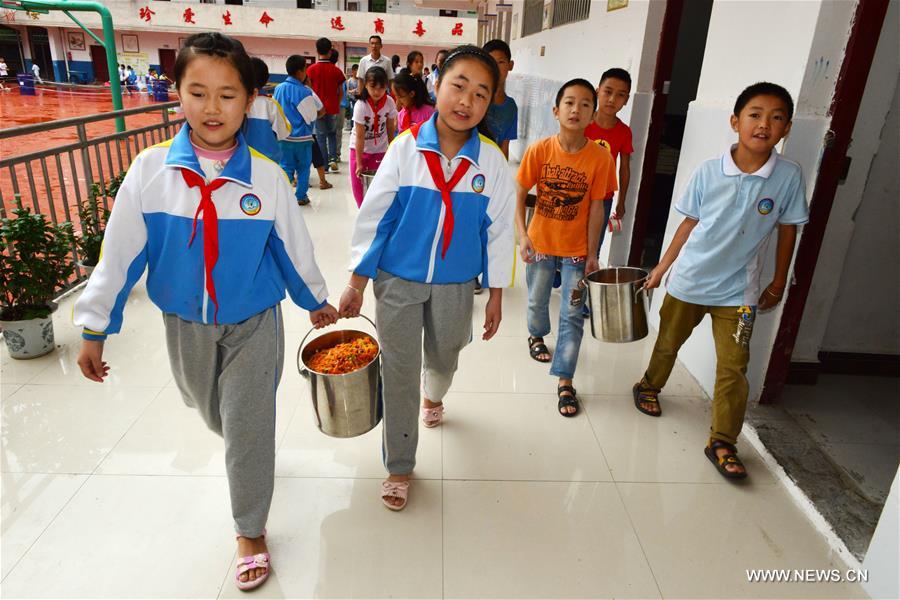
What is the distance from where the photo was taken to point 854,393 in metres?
2.97

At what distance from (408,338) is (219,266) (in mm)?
637

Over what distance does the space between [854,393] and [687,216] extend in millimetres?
1578

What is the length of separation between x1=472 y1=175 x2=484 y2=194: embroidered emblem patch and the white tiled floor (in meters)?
1.12

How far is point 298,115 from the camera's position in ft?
19.2

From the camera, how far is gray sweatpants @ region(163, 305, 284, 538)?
5.16ft

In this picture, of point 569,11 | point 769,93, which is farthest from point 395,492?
point 569,11

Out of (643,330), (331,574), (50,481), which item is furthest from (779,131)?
(50,481)

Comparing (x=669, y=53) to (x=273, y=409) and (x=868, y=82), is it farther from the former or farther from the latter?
(x=273, y=409)

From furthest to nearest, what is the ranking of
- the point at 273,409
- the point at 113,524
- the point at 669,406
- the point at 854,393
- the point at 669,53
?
the point at 669,53
the point at 854,393
the point at 669,406
the point at 113,524
the point at 273,409

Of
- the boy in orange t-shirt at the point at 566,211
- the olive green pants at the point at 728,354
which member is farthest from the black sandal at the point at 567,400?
the olive green pants at the point at 728,354

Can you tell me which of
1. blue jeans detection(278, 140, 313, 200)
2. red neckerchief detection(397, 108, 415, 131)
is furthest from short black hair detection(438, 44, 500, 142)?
blue jeans detection(278, 140, 313, 200)

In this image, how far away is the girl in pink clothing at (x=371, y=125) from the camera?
173 inches
